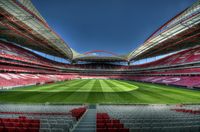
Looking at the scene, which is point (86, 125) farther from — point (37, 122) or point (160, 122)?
point (160, 122)

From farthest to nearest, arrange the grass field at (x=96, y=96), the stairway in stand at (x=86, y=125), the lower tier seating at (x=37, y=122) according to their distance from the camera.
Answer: the grass field at (x=96, y=96)
the stairway in stand at (x=86, y=125)
the lower tier seating at (x=37, y=122)

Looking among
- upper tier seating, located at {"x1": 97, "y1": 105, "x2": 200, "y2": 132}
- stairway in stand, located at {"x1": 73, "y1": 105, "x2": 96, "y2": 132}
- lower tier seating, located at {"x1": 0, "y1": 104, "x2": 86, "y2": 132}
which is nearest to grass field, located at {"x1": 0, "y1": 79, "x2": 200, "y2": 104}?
lower tier seating, located at {"x1": 0, "y1": 104, "x2": 86, "y2": 132}

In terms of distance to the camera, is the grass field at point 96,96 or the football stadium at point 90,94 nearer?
the football stadium at point 90,94

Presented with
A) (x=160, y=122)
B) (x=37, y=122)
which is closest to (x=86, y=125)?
(x=37, y=122)

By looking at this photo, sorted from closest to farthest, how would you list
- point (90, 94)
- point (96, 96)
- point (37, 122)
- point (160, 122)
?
point (37, 122), point (160, 122), point (96, 96), point (90, 94)

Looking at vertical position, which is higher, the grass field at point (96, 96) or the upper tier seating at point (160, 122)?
the upper tier seating at point (160, 122)

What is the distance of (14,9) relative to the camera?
2600 centimetres

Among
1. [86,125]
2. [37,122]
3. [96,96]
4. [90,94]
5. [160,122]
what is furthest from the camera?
[90,94]

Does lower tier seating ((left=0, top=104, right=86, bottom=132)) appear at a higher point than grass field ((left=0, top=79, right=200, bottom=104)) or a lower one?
higher

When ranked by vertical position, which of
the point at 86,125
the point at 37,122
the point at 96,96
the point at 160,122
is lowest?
the point at 96,96

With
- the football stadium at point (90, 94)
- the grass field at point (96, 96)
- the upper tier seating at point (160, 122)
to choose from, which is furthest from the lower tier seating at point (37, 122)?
→ the grass field at point (96, 96)

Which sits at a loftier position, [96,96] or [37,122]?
[37,122]

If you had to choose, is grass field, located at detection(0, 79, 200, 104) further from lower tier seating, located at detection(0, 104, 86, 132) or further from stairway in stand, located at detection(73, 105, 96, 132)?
stairway in stand, located at detection(73, 105, 96, 132)

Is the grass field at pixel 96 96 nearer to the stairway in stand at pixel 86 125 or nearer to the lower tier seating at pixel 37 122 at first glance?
the lower tier seating at pixel 37 122
